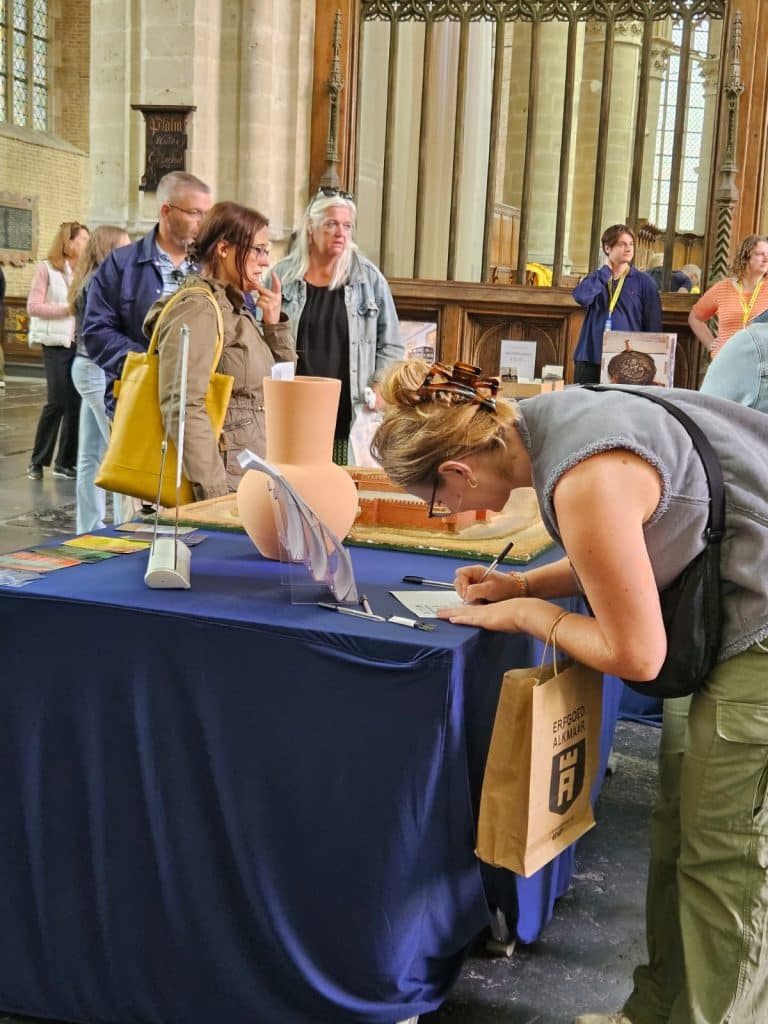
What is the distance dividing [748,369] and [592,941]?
122cm

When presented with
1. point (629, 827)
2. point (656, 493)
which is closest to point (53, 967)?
point (656, 493)

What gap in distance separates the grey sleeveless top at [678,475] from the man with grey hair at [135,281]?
269 centimetres

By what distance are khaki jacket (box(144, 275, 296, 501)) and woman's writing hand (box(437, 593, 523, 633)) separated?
1192 millimetres

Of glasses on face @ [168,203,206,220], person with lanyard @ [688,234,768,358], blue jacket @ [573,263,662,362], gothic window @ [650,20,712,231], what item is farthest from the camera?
gothic window @ [650,20,712,231]

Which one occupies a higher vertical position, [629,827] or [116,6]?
[116,6]

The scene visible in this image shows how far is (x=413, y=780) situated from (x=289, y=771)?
21 centimetres

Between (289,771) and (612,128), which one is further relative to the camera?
(612,128)

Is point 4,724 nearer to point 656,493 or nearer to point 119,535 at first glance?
point 119,535

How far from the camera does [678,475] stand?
172 centimetres

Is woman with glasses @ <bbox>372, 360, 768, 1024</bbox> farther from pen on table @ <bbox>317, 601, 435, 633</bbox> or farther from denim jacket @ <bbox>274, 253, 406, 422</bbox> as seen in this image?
denim jacket @ <bbox>274, 253, 406, 422</bbox>

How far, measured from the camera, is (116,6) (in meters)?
6.91

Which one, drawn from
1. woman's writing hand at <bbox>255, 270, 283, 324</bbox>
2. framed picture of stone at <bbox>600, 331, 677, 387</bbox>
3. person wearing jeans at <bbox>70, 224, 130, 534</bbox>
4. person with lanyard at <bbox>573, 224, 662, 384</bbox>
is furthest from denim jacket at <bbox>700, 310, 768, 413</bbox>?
person with lanyard at <bbox>573, 224, 662, 384</bbox>

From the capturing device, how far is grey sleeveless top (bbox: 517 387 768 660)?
5.62 feet

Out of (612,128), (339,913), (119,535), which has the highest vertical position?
(612,128)
